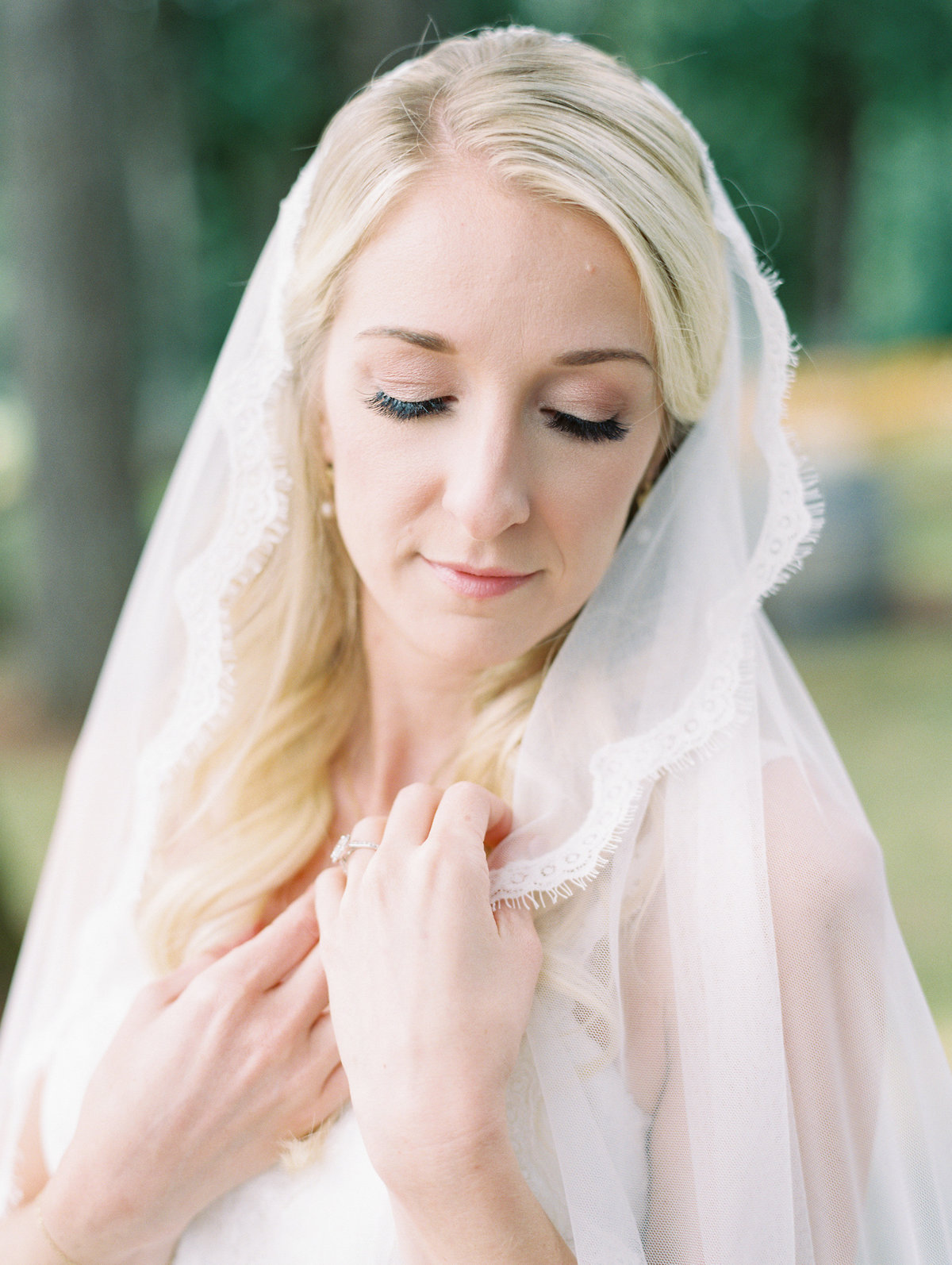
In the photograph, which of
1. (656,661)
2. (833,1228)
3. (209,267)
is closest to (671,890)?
(656,661)

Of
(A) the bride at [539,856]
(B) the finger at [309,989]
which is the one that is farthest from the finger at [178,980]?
(B) the finger at [309,989]

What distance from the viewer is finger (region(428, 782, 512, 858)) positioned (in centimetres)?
158

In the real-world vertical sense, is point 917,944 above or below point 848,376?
below

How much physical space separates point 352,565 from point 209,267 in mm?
24195

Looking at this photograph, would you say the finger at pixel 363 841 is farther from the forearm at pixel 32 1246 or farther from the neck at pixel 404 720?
the forearm at pixel 32 1246

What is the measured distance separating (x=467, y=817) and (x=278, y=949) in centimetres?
41

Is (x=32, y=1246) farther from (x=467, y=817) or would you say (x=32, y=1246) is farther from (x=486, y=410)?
(x=486, y=410)

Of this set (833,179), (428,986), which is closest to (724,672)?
(428,986)

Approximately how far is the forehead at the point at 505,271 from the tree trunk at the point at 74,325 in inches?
222

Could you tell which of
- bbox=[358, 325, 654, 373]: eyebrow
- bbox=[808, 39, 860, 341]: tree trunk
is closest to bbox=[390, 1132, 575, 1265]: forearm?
bbox=[358, 325, 654, 373]: eyebrow

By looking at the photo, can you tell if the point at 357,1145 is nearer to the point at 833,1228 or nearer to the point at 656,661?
the point at 833,1228

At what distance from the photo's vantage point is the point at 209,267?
24.5 m

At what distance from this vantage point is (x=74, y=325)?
681 centimetres

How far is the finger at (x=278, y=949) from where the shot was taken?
1.76m
